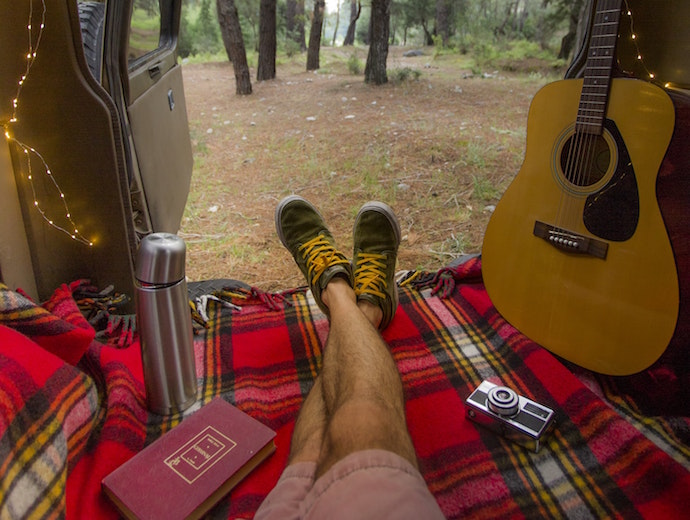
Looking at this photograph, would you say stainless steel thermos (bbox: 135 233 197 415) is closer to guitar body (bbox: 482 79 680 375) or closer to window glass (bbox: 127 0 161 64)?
window glass (bbox: 127 0 161 64)

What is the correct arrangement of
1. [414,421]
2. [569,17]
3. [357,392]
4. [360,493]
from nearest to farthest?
1. [360,493]
2. [357,392]
3. [414,421]
4. [569,17]

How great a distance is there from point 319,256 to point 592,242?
0.71 metres

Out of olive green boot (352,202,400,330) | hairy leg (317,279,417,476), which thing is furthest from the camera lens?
olive green boot (352,202,400,330)

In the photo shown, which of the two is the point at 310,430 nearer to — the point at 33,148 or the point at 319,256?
the point at 319,256

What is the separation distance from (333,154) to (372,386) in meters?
1.25

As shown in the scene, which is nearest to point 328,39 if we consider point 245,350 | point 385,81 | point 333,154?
point 385,81

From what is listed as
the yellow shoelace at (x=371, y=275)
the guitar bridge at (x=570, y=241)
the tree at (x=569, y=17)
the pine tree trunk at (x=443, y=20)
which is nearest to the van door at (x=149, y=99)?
the yellow shoelace at (x=371, y=275)

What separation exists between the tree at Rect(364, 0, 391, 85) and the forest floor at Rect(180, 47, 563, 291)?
3 cm

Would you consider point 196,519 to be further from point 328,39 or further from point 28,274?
point 328,39

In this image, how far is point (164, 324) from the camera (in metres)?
1.03

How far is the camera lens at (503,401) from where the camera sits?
3.54 feet

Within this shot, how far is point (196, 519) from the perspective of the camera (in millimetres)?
848

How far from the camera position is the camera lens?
1.08 m

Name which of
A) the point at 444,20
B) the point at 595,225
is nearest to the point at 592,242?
the point at 595,225
